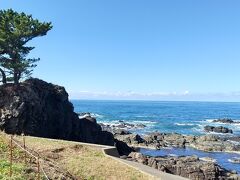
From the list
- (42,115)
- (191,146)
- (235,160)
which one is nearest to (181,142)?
(191,146)

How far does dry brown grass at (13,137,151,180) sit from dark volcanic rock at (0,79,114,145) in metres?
14.5

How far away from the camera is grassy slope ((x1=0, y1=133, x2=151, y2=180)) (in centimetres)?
2034

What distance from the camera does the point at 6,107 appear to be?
41.6 meters

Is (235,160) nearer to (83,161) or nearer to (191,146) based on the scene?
(191,146)

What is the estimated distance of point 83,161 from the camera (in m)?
22.3

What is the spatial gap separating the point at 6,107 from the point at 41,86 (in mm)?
5942

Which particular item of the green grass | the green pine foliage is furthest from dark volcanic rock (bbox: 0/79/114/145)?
the green grass

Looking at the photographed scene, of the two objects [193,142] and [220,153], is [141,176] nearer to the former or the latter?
[220,153]

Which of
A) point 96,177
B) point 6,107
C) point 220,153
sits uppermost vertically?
point 6,107

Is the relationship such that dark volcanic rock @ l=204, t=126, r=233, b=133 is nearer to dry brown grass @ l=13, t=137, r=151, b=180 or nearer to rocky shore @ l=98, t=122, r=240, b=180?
rocky shore @ l=98, t=122, r=240, b=180

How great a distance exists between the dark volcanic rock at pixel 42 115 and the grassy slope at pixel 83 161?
1456cm

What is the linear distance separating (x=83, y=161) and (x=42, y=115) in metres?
23.4

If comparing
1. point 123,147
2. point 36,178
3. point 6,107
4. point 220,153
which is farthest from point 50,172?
point 220,153

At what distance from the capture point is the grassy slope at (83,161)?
20344 mm
